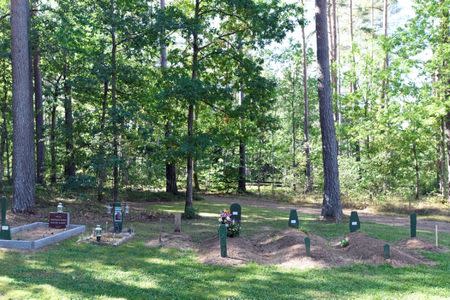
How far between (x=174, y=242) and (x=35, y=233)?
12.1 ft

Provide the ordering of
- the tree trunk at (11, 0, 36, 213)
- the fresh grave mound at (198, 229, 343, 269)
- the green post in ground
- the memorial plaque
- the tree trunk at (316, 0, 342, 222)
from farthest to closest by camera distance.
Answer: the tree trunk at (316, 0, 342, 222) → the tree trunk at (11, 0, 36, 213) → the memorial plaque → the green post in ground → the fresh grave mound at (198, 229, 343, 269)

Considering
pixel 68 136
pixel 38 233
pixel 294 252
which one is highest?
pixel 68 136

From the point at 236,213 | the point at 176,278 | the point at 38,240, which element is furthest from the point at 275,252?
the point at 38,240

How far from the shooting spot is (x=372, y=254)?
29.1ft

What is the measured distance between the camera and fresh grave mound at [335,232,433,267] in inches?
340

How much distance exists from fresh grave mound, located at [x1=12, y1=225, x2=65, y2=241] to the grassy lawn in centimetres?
120

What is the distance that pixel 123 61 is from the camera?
1786 cm

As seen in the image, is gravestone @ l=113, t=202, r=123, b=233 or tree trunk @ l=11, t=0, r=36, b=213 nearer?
gravestone @ l=113, t=202, r=123, b=233

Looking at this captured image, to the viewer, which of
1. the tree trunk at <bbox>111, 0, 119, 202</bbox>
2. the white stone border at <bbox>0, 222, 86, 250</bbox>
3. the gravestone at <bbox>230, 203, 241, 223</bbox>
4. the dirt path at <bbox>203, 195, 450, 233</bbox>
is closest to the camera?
the white stone border at <bbox>0, 222, 86, 250</bbox>

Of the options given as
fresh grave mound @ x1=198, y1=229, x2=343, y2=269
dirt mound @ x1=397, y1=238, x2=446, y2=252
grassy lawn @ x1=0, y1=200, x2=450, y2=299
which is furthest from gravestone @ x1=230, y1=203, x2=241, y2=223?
dirt mound @ x1=397, y1=238, x2=446, y2=252

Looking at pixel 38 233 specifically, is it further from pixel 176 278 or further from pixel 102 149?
pixel 176 278

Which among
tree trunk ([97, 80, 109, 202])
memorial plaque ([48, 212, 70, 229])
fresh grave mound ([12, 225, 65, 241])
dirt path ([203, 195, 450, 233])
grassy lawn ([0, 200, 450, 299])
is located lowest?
dirt path ([203, 195, 450, 233])

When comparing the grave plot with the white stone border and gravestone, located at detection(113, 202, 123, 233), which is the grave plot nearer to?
the white stone border

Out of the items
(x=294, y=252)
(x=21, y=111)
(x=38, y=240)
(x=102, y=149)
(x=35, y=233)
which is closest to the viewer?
(x=294, y=252)
